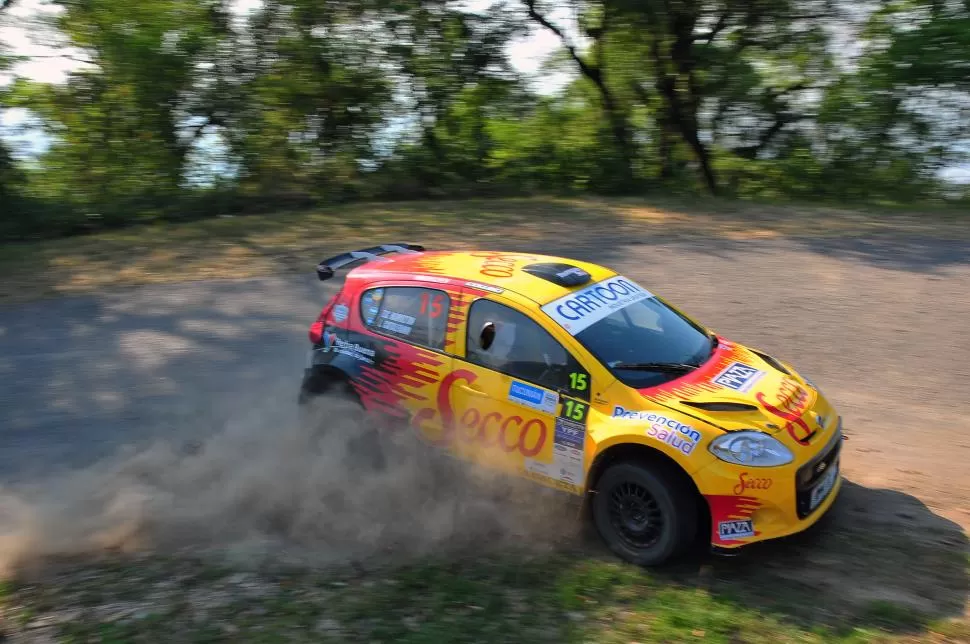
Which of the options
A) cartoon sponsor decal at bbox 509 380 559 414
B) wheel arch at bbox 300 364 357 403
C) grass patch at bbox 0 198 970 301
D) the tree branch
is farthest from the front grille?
the tree branch

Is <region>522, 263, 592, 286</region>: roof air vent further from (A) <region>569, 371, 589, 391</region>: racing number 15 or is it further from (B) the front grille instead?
(B) the front grille

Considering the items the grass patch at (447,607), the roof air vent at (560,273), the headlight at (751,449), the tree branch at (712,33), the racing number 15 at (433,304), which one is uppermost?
the tree branch at (712,33)

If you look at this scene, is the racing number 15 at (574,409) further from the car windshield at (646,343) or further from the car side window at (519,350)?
the car windshield at (646,343)

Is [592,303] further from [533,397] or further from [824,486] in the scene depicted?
[824,486]

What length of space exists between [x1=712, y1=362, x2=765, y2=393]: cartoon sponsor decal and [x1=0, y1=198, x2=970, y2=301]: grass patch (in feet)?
27.9

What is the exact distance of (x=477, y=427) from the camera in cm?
586

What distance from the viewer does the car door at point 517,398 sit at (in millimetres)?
5480

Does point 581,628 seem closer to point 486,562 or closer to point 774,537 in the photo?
point 486,562

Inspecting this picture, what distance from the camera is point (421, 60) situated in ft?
64.4

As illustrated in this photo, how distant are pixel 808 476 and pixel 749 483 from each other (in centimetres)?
47

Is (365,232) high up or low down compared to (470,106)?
down

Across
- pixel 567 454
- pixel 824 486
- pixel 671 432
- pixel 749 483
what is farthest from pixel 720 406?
pixel 567 454

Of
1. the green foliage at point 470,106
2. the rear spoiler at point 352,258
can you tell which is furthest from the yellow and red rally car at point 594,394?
the green foliage at point 470,106

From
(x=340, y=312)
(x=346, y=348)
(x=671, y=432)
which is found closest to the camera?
(x=671, y=432)
